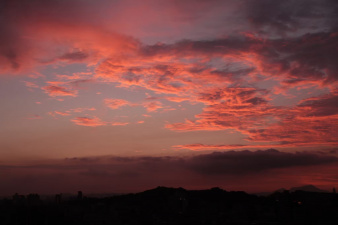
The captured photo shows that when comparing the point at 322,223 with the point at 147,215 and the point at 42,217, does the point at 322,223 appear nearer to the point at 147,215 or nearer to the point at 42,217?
the point at 147,215

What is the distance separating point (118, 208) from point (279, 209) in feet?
78.7

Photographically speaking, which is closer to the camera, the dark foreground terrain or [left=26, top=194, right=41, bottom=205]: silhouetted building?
the dark foreground terrain

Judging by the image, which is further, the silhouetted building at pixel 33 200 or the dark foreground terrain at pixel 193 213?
the silhouetted building at pixel 33 200

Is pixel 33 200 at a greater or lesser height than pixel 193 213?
greater

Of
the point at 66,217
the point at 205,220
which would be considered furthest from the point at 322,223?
the point at 66,217

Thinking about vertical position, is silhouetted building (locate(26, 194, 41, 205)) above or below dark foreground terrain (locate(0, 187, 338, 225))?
above

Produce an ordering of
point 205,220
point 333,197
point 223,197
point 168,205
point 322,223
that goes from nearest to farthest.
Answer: point 322,223, point 205,220, point 333,197, point 168,205, point 223,197

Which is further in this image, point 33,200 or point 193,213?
point 33,200

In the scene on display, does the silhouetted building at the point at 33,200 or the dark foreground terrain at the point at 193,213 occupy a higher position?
the silhouetted building at the point at 33,200

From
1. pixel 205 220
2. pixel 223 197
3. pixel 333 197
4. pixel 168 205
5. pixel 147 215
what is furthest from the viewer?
pixel 223 197

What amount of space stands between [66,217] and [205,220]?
60.1 feet

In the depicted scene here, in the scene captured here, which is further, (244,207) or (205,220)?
(244,207)

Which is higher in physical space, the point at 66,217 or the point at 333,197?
the point at 333,197

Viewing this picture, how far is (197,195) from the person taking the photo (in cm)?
6638
